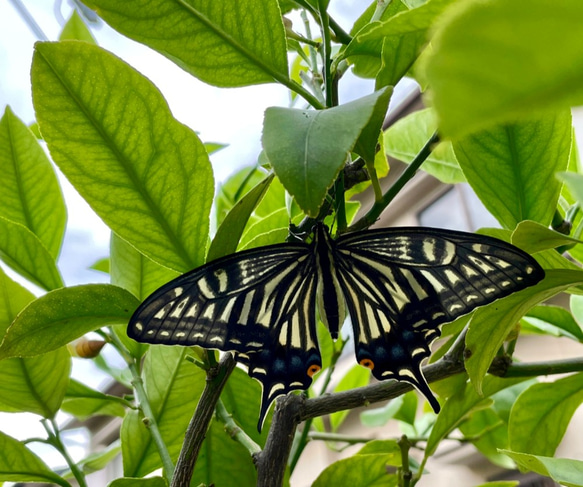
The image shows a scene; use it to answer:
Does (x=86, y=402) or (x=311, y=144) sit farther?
(x=86, y=402)

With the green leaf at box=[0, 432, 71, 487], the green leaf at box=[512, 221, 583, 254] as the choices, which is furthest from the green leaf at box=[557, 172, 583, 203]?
the green leaf at box=[0, 432, 71, 487]

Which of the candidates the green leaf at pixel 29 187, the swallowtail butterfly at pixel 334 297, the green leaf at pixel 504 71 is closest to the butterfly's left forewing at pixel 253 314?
the swallowtail butterfly at pixel 334 297

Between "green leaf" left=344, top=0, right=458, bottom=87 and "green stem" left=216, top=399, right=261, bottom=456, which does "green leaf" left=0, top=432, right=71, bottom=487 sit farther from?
"green leaf" left=344, top=0, right=458, bottom=87

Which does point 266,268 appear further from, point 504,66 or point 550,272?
point 504,66

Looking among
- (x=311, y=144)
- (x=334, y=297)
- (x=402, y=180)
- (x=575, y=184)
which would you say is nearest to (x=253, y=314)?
(x=334, y=297)

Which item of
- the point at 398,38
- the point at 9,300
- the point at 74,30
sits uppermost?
the point at 74,30

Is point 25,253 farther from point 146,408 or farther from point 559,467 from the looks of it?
point 559,467
